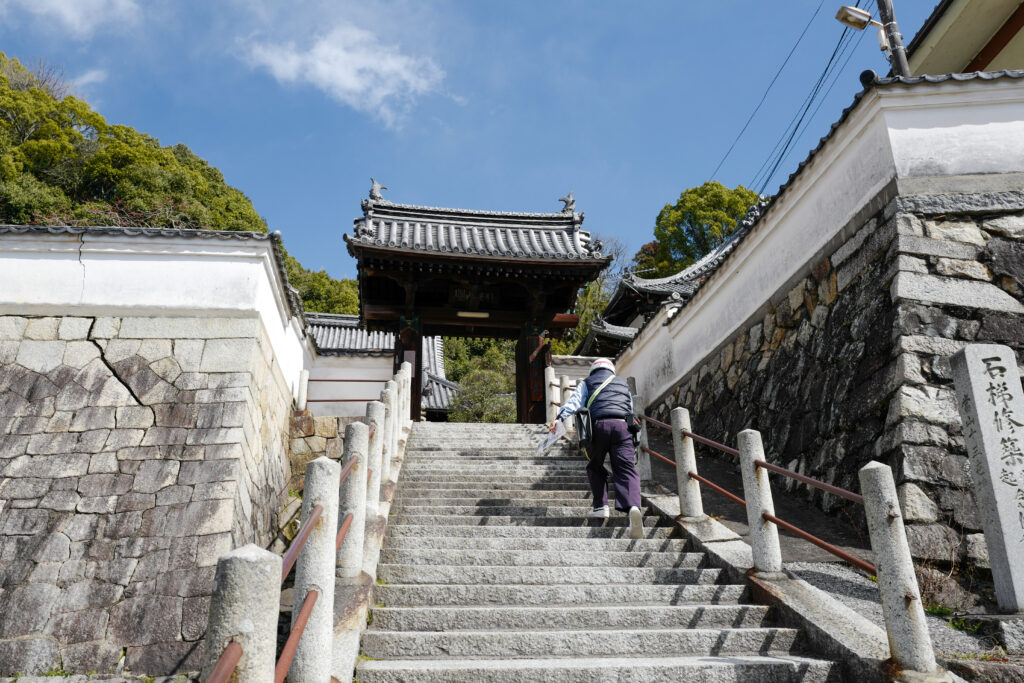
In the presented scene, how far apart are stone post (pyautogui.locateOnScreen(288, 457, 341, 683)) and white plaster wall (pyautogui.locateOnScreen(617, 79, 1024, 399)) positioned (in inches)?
247

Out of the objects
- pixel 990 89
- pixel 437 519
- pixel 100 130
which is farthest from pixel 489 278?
pixel 100 130

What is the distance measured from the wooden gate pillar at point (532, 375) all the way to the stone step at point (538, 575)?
23.0 feet

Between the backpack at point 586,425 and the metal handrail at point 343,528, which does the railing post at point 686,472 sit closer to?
the backpack at point 586,425

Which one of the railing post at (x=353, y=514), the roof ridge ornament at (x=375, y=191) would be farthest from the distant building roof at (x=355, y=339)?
the railing post at (x=353, y=514)

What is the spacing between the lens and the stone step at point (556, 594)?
4.22 m

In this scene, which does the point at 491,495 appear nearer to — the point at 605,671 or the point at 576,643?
the point at 576,643

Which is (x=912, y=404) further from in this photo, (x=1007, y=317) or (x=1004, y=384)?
(x=1007, y=317)

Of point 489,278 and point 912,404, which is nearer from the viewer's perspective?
point 912,404

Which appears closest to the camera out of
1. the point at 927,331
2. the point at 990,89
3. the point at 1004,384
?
the point at 1004,384

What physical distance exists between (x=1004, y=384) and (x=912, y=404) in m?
0.99

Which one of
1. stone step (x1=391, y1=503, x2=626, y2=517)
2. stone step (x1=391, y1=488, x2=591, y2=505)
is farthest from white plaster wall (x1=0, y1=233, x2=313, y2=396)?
stone step (x1=391, y1=503, x2=626, y2=517)

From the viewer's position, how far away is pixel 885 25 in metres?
9.02

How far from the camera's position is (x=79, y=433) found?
6805 mm

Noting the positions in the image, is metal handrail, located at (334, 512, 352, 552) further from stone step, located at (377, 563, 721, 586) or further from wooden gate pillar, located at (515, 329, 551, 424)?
wooden gate pillar, located at (515, 329, 551, 424)
